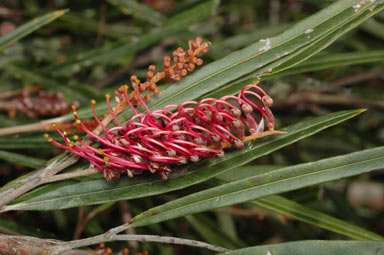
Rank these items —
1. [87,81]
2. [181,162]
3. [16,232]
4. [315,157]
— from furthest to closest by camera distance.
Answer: [315,157] → [87,81] → [16,232] → [181,162]

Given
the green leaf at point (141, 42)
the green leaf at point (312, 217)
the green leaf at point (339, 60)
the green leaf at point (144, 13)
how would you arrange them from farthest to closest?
the green leaf at point (144, 13) → the green leaf at point (141, 42) → the green leaf at point (339, 60) → the green leaf at point (312, 217)

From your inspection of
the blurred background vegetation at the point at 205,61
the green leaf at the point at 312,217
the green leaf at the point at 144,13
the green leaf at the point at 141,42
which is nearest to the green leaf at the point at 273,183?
the green leaf at the point at 312,217

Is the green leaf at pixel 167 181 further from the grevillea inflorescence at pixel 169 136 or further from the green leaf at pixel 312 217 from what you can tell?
the green leaf at pixel 312 217

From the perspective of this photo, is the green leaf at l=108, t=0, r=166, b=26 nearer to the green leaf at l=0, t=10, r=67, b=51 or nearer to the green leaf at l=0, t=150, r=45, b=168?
the green leaf at l=0, t=10, r=67, b=51

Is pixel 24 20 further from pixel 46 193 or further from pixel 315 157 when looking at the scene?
pixel 315 157

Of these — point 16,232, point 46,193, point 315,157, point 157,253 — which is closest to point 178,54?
point 46,193

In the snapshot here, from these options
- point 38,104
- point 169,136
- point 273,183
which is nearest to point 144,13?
point 38,104
